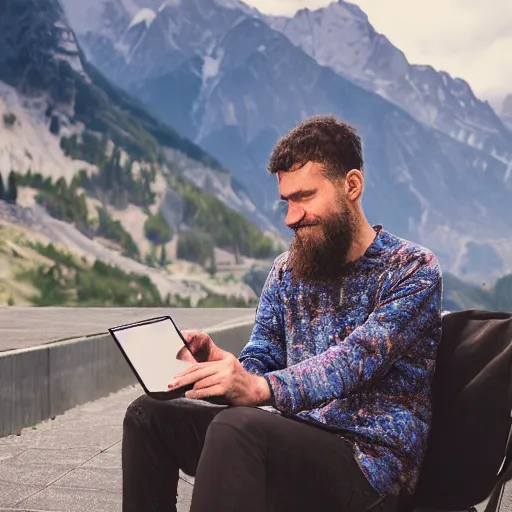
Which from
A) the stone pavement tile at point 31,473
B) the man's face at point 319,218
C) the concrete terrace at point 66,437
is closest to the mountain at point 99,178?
the concrete terrace at point 66,437

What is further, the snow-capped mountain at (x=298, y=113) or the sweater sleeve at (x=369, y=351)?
the snow-capped mountain at (x=298, y=113)

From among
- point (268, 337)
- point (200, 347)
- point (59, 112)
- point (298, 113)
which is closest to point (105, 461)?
point (268, 337)

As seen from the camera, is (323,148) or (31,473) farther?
(31,473)

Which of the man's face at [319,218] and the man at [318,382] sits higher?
the man's face at [319,218]

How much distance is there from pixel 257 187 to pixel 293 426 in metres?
56.8

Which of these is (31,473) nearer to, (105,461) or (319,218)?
(105,461)

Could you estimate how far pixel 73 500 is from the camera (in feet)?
14.0

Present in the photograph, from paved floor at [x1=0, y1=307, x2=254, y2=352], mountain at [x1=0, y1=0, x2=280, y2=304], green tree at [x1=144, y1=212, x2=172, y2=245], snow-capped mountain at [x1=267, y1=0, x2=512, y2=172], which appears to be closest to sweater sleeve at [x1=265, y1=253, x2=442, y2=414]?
paved floor at [x1=0, y1=307, x2=254, y2=352]

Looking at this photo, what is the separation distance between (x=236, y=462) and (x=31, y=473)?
9.48 feet

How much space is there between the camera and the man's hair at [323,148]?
2.54 metres

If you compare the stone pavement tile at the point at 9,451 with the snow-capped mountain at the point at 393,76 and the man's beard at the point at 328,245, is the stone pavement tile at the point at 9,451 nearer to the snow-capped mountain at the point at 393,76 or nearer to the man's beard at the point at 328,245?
the man's beard at the point at 328,245

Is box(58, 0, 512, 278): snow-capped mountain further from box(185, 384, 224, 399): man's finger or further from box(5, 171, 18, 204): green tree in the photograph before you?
box(185, 384, 224, 399): man's finger

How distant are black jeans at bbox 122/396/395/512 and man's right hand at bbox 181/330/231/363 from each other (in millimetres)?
116

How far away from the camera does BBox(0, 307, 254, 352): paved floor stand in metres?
9.22
